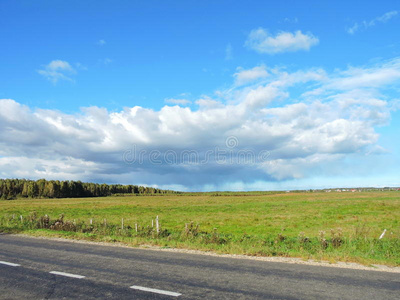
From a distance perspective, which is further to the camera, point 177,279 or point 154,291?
point 177,279

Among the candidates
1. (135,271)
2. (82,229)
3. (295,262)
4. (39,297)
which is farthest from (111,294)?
(82,229)

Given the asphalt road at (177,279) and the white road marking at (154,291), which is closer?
the white road marking at (154,291)

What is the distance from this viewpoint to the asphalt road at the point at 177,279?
24.4ft

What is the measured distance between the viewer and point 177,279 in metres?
8.80

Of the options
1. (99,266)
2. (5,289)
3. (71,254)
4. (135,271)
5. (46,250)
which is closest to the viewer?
(5,289)

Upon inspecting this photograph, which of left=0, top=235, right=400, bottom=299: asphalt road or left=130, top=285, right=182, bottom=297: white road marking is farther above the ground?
left=130, top=285, right=182, bottom=297: white road marking

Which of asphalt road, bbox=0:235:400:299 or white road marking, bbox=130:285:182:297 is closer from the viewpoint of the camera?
white road marking, bbox=130:285:182:297

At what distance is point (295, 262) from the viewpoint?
11922 mm

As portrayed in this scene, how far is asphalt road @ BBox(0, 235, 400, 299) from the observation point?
24.4ft

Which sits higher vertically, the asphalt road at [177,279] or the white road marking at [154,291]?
the white road marking at [154,291]

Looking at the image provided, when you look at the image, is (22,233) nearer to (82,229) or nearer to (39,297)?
(82,229)

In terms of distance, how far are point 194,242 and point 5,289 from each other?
10656 mm

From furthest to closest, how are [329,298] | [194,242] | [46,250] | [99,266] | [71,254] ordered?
[194,242] < [46,250] < [71,254] < [99,266] < [329,298]

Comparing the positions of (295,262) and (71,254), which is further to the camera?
(71,254)
